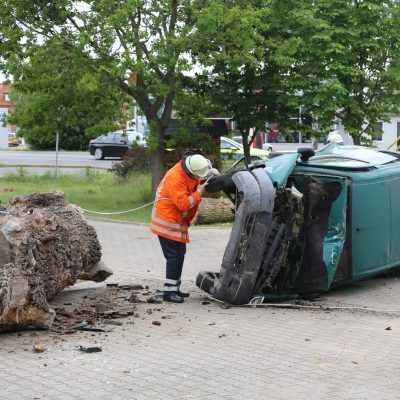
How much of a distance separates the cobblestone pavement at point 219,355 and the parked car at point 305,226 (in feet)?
1.13

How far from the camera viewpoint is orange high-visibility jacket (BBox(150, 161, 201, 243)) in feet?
31.0

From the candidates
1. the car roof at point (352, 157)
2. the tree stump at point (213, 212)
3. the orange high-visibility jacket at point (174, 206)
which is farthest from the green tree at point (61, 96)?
the orange high-visibility jacket at point (174, 206)

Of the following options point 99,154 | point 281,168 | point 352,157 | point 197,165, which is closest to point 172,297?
Answer: point 197,165

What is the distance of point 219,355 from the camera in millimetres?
7230

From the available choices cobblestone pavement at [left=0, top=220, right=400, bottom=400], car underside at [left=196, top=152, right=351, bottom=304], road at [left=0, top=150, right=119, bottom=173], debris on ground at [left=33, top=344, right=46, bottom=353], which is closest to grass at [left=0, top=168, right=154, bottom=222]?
road at [left=0, top=150, right=119, bottom=173]

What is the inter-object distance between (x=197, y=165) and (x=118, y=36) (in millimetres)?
10932

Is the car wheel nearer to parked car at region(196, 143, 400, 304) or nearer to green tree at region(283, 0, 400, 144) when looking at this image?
green tree at region(283, 0, 400, 144)

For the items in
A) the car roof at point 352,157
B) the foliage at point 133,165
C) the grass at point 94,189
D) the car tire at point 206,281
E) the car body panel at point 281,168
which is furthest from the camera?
the foliage at point 133,165

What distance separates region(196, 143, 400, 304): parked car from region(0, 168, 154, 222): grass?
30.1ft

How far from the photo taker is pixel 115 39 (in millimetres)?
19328

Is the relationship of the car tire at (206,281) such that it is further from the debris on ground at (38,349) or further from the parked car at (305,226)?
the debris on ground at (38,349)

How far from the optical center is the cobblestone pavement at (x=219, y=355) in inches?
245

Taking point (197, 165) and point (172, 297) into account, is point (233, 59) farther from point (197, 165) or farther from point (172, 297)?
point (172, 297)

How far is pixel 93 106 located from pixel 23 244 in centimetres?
1311
